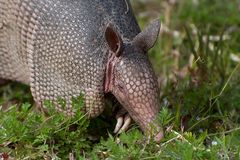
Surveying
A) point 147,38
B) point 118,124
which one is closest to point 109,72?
point 147,38

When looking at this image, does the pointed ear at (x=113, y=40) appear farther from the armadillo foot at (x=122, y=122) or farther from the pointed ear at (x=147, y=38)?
the armadillo foot at (x=122, y=122)

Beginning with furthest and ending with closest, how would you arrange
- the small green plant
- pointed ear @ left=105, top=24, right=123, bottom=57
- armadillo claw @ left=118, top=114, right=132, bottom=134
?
armadillo claw @ left=118, top=114, right=132, bottom=134
the small green plant
pointed ear @ left=105, top=24, right=123, bottom=57

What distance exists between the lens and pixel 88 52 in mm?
5227

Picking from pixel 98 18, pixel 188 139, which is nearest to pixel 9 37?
pixel 98 18

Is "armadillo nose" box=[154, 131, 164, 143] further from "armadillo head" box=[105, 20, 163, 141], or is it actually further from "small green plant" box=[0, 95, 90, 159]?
"small green plant" box=[0, 95, 90, 159]

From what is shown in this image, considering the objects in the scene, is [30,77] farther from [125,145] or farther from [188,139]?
[188,139]

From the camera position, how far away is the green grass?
16.4ft

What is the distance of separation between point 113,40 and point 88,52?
0.80 feet

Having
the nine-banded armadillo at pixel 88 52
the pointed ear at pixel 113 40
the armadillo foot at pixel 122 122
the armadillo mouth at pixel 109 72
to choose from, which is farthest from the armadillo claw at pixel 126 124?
the pointed ear at pixel 113 40

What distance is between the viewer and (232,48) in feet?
25.2

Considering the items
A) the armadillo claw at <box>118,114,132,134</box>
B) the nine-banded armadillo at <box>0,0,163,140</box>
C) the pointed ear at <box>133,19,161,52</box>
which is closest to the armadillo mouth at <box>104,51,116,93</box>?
the nine-banded armadillo at <box>0,0,163,140</box>

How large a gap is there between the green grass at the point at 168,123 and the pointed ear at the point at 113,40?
0.53 meters

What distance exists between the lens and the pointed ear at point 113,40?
4980mm

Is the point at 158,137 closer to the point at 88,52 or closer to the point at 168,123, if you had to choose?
the point at 168,123
